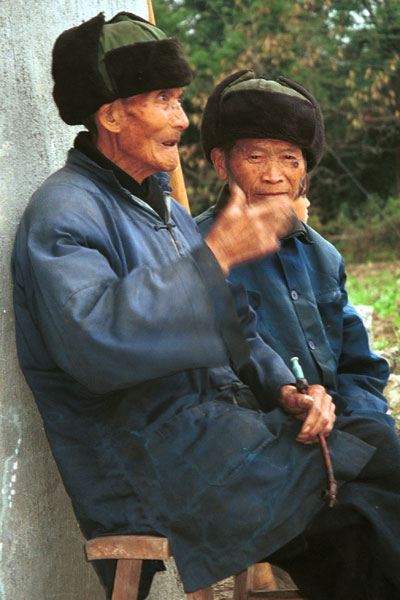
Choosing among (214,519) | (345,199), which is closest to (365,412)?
(214,519)

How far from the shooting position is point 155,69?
2.12m

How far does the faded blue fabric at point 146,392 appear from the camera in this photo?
1820 mm

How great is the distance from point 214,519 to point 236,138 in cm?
137

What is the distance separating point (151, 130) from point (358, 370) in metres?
1.16

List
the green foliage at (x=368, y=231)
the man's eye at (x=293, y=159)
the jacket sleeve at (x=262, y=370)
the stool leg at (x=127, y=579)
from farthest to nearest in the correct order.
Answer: the green foliage at (x=368, y=231), the man's eye at (x=293, y=159), the jacket sleeve at (x=262, y=370), the stool leg at (x=127, y=579)

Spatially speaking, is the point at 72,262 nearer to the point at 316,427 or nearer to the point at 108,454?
the point at 108,454

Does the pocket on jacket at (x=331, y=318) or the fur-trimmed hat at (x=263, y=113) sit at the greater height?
the fur-trimmed hat at (x=263, y=113)

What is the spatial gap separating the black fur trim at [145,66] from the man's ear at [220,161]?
70 centimetres

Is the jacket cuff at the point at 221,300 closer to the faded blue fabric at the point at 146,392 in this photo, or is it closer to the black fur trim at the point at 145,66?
the faded blue fabric at the point at 146,392

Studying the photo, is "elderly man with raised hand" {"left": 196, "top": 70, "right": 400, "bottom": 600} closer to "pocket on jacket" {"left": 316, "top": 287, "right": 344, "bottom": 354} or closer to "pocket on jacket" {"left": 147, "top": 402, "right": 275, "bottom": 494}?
"pocket on jacket" {"left": 316, "top": 287, "right": 344, "bottom": 354}

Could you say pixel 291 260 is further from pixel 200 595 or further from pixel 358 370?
pixel 200 595

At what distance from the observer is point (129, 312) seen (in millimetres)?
1791

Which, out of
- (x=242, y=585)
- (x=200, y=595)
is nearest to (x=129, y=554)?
(x=200, y=595)

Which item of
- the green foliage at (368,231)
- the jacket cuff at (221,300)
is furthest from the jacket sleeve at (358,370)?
the green foliage at (368,231)
